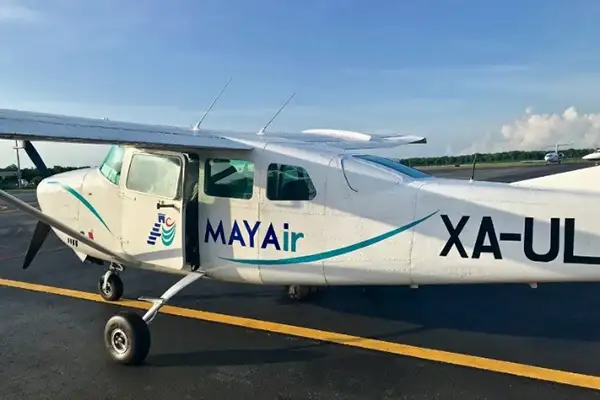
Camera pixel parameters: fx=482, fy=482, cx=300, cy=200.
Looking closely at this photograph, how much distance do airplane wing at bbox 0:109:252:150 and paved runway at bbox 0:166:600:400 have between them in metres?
2.06

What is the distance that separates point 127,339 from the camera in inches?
176

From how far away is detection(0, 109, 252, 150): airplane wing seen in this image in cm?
356

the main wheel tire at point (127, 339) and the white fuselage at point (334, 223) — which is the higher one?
the white fuselage at point (334, 223)

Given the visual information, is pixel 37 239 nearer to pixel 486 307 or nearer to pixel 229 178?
pixel 229 178

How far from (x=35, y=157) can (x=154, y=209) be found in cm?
129

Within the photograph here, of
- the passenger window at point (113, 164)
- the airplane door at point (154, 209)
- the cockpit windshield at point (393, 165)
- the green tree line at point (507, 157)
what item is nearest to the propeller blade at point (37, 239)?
the passenger window at point (113, 164)

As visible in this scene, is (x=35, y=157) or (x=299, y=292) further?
(x=299, y=292)

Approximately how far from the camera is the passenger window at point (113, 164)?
18.1 feet

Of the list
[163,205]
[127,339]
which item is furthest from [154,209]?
[127,339]

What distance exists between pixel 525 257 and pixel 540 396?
107 cm

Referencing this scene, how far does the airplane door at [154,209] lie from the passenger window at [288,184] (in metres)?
0.96

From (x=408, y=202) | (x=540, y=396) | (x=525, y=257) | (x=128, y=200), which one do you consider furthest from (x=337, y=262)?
(x=128, y=200)

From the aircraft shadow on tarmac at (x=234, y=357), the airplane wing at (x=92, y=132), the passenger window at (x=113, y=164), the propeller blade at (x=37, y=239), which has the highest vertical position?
the airplane wing at (x=92, y=132)

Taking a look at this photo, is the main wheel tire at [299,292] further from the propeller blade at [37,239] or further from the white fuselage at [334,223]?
the propeller blade at [37,239]
